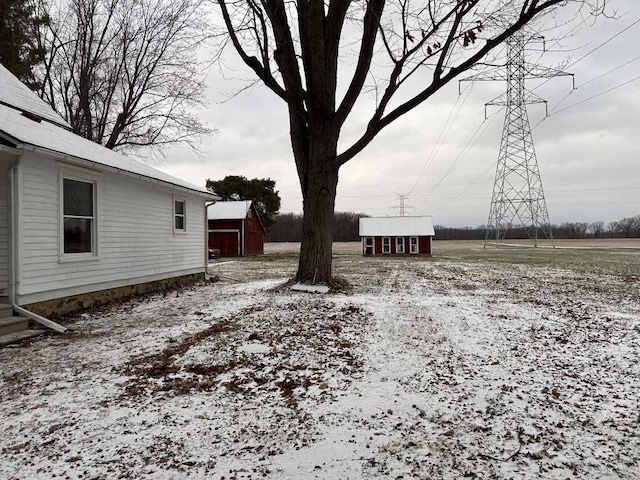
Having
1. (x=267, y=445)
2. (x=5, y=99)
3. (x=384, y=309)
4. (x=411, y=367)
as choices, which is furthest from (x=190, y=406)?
(x=5, y=99)

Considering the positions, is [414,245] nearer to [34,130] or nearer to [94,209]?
Result: [94,209]

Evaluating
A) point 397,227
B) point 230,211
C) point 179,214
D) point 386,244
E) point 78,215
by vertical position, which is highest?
point 230,211

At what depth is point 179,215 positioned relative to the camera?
36.8ft

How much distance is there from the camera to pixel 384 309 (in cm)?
699

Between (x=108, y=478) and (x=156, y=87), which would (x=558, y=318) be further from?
(x=156, y=87)

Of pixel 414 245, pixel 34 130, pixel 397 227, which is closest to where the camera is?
pixel 34 130

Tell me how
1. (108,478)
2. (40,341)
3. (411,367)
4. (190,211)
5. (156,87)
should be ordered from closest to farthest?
(108,478)
(411,367)
(40,341)
(190,211)
(156,87)

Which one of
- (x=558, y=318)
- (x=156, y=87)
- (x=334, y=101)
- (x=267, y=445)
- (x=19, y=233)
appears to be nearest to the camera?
(x=267, y=445)

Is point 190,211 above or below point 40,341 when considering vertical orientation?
above

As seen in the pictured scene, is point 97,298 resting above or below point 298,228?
below

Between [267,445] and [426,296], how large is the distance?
258 inches

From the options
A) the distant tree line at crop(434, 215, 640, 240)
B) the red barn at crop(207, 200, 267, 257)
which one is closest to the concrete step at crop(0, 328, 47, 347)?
the red barn at crop(207, 200, 267, 257)

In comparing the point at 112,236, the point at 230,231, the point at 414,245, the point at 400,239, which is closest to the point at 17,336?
the point at 112,236

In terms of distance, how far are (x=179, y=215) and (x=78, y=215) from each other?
393cm
